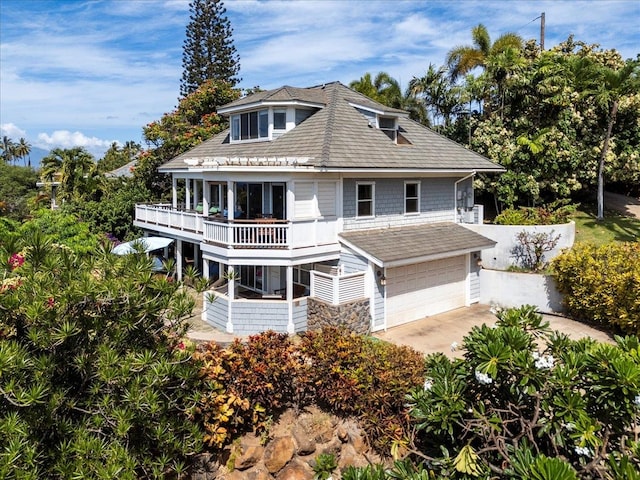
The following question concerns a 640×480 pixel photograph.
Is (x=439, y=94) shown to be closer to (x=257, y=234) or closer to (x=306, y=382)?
(x=257, y=234)

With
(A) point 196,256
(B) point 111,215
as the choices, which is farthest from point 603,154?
(B) point 111,215

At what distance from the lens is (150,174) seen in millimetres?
30672

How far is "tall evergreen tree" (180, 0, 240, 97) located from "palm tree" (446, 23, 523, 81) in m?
20.6

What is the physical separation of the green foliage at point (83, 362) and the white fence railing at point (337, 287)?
7962 millimetres

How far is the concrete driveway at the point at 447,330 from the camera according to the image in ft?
51.2

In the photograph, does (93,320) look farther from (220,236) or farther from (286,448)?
(220,236)

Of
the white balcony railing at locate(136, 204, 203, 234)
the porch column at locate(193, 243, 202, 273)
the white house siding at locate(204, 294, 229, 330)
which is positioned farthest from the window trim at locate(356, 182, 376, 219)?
the porch column at locate(193, 243, 202, 273)

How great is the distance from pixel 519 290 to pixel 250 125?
43.5 ft

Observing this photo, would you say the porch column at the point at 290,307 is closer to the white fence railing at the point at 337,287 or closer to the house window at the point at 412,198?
the white fence railing at the point at 337,287

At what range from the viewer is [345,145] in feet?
59.7

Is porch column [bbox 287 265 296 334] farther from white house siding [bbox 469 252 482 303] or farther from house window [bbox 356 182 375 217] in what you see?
white house siding [bbox 469 252 482 303]

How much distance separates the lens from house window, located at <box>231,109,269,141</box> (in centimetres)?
2096

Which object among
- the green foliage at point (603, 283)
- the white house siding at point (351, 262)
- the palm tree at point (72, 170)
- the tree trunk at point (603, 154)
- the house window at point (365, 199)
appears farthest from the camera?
the palm tree at point (72, 170)

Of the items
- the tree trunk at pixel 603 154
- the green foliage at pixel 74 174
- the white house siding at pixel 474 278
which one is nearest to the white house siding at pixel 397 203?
the white house siding at pixel 474 278
